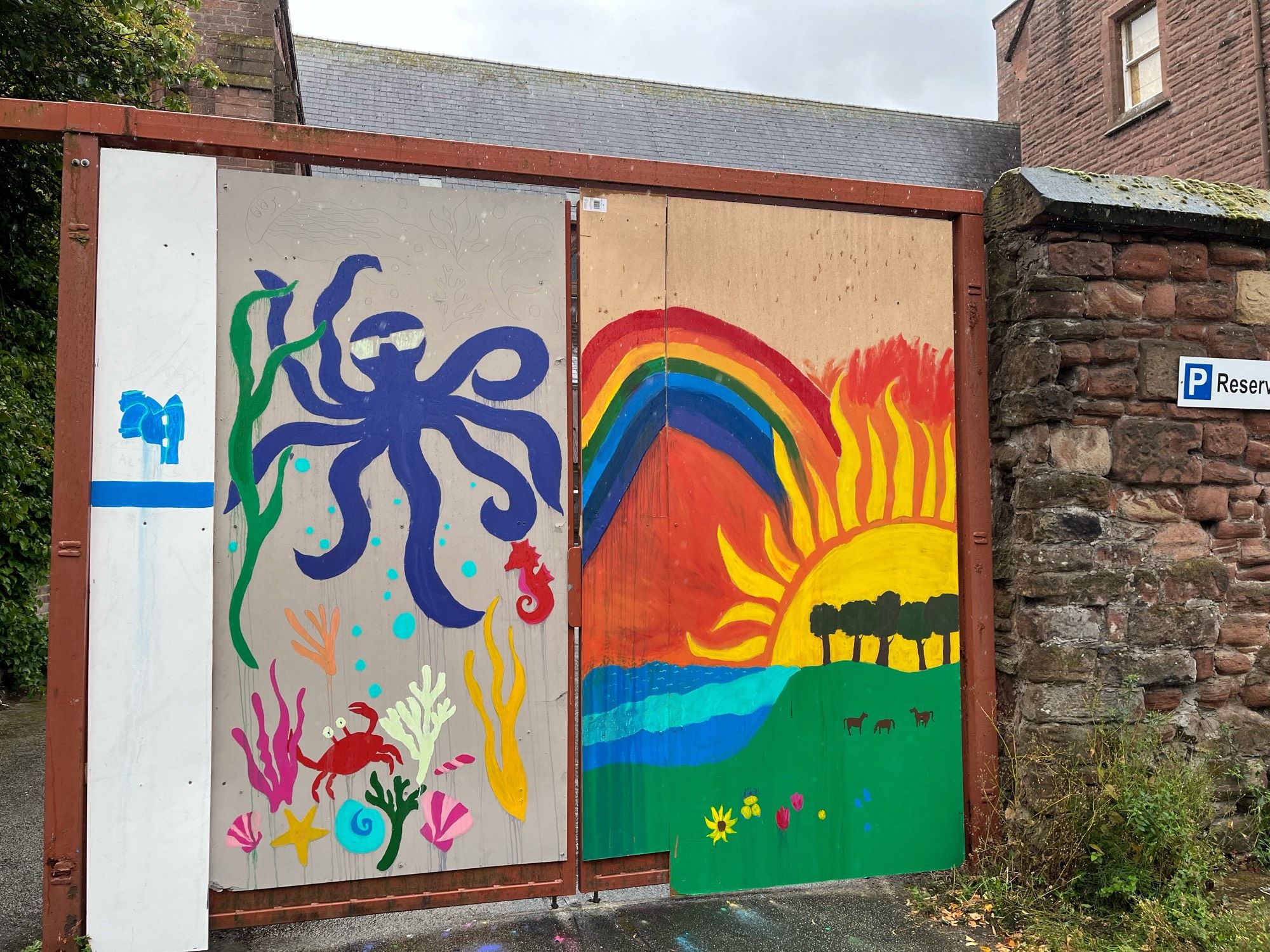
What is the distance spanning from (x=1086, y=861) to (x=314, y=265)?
3.48m

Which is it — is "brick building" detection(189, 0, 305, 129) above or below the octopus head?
above

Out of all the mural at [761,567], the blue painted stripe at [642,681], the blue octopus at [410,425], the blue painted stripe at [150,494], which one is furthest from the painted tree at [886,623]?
the blue painted stripe at [150,494]

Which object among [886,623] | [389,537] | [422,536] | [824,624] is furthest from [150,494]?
[886,623]

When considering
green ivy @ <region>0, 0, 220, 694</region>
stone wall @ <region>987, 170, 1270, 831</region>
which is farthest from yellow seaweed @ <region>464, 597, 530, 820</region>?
green ivy @ <region>0, 0, 220, 694</region>

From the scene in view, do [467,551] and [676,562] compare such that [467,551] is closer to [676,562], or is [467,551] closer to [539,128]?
[676,562]

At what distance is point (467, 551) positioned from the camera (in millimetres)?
3162

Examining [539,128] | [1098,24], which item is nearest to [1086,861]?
[1098,24]

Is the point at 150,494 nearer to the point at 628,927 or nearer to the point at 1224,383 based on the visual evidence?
the point at 628,927

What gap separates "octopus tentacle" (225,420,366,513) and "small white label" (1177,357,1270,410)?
323cm

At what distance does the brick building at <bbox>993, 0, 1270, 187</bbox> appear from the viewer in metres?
11.1

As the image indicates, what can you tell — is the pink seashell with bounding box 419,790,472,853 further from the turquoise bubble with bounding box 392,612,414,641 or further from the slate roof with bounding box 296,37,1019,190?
the slate roof with bounding box 296,37,1019,190

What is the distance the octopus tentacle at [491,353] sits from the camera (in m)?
3.17

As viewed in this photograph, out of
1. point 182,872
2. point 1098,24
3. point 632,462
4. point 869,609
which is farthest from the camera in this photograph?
point 1098,24

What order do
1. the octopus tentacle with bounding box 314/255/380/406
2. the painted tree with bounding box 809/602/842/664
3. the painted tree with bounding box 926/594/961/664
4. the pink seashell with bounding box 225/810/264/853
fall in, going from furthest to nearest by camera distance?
1. the painted tree with bounding box 926/594/961/664
2. the painted tree with bounding box 809/602/842/664
3. the octopus tentacle with bounding box 314/255/380/406
4. the pink seashell with bounding box 225/810/264/853
